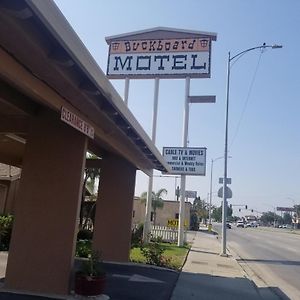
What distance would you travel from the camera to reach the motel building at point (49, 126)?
17.4 ft

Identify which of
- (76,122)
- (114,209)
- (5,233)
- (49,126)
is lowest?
(5,233)

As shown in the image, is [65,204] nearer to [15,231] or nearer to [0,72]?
[15,231]

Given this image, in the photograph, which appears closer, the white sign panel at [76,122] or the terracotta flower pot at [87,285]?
the white sign panel at [76,122]

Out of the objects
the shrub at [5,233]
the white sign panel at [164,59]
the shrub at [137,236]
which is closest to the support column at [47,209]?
the shrub at [5,233]

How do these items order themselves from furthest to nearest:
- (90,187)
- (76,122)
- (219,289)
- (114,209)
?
(90,187) → (114,209) → (219,289) → (76,122)

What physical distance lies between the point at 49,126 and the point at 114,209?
18.5 ft

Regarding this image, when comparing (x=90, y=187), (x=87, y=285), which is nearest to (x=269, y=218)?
(x=90, y=187)

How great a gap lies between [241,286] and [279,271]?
533 cm

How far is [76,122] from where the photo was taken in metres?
8.02

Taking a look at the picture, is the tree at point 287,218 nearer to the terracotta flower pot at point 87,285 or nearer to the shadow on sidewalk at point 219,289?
the shadow on sidewalk at point 219,289

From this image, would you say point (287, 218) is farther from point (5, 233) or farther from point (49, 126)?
point (49, 126)

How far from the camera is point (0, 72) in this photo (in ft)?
18.1

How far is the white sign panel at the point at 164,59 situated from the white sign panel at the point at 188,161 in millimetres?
4544

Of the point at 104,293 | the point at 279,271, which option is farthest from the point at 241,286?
the point at 279,271
